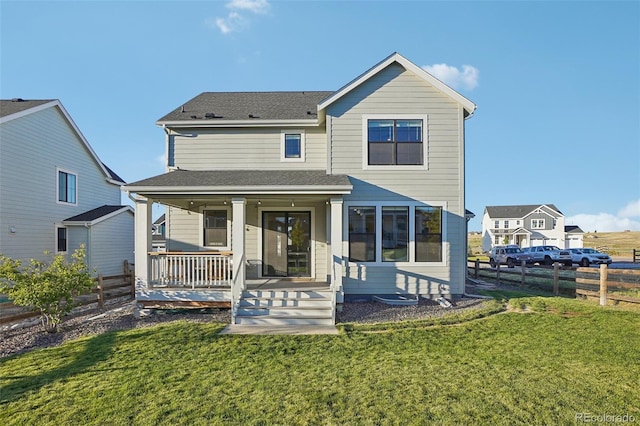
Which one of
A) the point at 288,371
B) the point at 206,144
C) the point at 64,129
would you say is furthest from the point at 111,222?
the point at 288,371

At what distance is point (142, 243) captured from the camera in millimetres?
8688

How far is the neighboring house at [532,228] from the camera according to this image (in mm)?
49031

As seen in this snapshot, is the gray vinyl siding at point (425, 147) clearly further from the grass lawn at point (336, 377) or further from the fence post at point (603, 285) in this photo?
the fence post at point (603, 285)

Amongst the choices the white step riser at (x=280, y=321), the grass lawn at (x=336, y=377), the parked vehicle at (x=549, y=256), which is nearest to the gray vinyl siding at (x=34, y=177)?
the grass lawn at (x=336, y=377)

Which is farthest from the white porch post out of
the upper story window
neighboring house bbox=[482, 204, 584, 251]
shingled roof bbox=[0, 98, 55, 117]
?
neighboring house bbox=[482, 204, 584, 251]

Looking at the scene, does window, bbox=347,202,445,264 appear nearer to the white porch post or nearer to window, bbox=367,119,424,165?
window, bbox=367,119,424,165

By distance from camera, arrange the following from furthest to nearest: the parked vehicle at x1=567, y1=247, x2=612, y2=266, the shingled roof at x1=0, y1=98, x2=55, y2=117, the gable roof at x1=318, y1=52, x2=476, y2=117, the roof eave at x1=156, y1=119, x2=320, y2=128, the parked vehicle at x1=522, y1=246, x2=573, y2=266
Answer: the parked vehicle at x1=522, y1=246, x2=573, y2=266 < the parked vehicle at x1=567, y1=247, x2=612, y2=266 < the shingled roof at x1=0, y1=98, x2=55, y2=117 < the roof eave at x1=156, y1=119, x2=320, y2=128 < the gable roof at x1=318, y1=52, x2=476, y2=117

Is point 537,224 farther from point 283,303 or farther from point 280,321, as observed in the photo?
point 280,321

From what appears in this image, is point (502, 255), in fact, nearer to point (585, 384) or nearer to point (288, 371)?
point (585, 384)

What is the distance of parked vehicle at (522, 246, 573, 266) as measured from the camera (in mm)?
25094

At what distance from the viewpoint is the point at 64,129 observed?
15531 millimetres

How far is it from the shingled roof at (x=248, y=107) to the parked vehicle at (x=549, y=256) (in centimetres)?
2318

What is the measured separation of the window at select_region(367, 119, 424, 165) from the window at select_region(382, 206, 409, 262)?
1.51 m

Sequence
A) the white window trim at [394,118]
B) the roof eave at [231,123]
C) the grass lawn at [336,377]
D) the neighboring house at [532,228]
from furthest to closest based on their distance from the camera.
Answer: the neighboring house at [532,228] → the roof eave at [231,123] → the white window trim at [394,118] → the grass lawn at [336,377]
